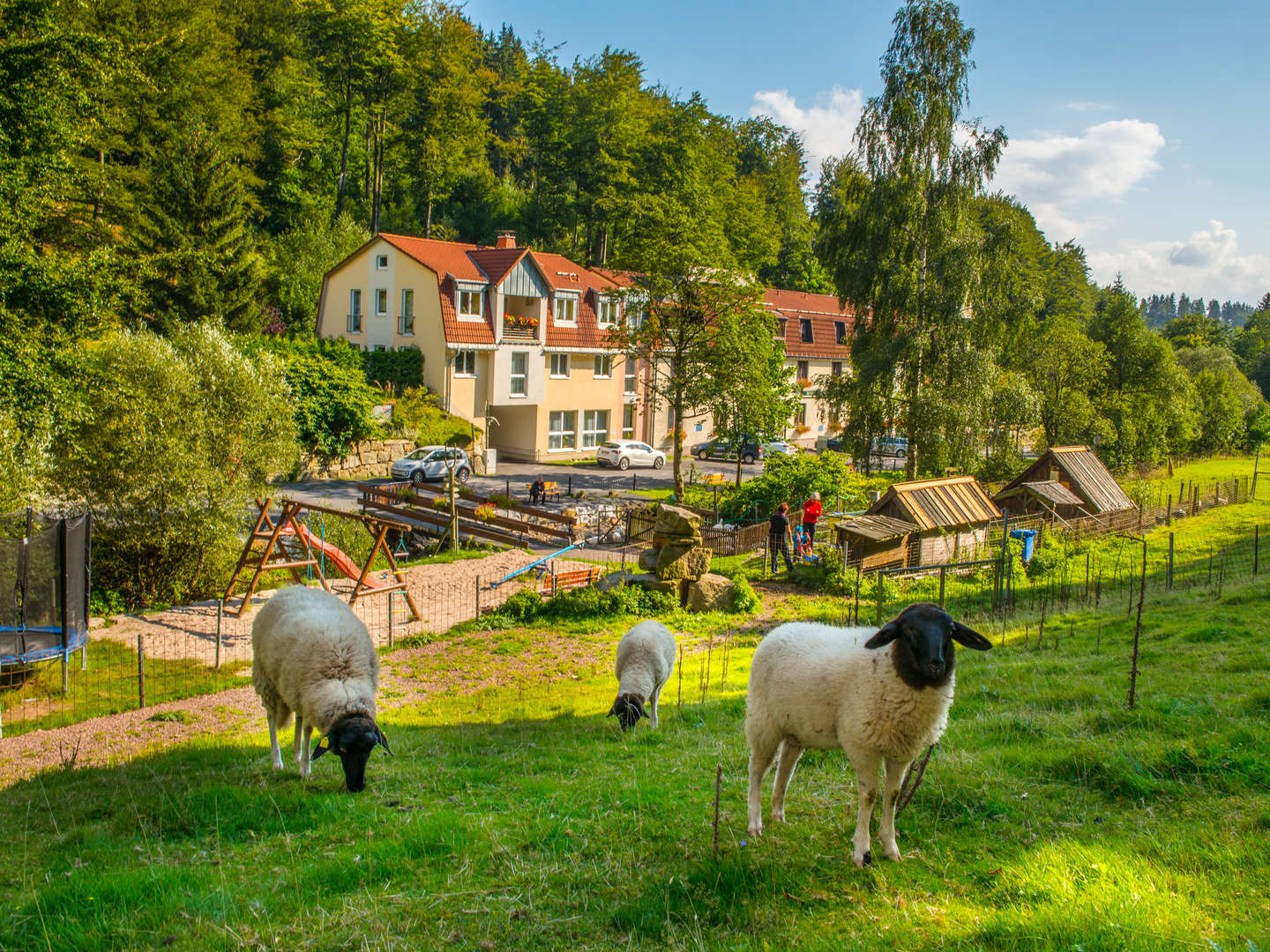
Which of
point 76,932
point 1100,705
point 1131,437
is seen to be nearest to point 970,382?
point 1131,437

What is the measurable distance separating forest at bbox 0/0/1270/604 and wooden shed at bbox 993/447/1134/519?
304 cm

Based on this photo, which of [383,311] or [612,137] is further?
[612,137]

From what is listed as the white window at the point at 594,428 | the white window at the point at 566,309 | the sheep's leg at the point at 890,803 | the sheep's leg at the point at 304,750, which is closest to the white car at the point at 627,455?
the white window at the point at 594,428

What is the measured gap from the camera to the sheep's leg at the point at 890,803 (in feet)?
19.5

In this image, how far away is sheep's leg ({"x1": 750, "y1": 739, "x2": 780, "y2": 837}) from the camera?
6.56 metres

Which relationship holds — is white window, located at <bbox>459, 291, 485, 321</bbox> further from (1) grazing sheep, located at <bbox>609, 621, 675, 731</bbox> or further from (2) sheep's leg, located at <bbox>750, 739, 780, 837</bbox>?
(2) sheep's leg, located at <bbox>750, 739, 780, 837</bbox>

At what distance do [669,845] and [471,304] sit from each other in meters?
40.9

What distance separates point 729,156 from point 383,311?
155ft

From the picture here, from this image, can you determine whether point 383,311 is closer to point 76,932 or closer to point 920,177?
point 920,177

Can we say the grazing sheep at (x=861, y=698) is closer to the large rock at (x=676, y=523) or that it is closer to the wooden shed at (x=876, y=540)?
the large rock at (x=676, y=523)

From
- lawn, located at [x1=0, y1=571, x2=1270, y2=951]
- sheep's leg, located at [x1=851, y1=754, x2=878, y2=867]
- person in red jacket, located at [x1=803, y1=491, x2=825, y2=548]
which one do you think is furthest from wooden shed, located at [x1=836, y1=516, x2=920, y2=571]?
sheep's leg, located at [x1=851, y1=754, x2=878, y2=867]

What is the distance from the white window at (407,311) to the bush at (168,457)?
24.9m

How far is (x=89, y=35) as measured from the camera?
53.5ft

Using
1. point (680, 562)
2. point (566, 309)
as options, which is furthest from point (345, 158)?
point (680, 562)
